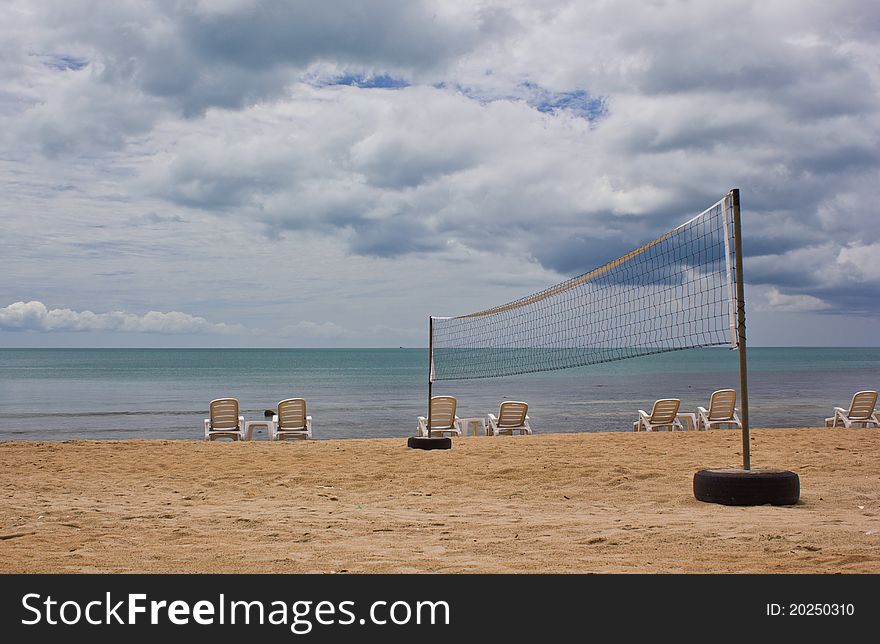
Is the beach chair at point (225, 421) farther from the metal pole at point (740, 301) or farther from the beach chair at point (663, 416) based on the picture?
the metal pole at point (740, 301)

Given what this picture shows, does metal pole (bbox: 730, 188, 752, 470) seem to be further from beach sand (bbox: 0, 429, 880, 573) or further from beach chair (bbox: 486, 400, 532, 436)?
beach chair (bbox: 486, 400, 532, 436)

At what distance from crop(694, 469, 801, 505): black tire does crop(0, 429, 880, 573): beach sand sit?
0.18 m

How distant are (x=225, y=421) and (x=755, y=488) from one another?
11324mm

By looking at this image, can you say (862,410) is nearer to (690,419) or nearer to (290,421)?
(690,419)

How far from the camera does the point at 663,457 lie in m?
11.6

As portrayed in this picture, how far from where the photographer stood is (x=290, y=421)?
16.5 meters

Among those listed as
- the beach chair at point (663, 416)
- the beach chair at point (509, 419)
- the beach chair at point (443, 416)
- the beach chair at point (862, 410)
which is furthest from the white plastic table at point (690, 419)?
the beach chair at point (443, 416)

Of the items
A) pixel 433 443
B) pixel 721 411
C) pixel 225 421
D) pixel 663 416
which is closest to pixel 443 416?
pixel 433 443

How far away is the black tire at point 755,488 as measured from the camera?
7461 millimetres

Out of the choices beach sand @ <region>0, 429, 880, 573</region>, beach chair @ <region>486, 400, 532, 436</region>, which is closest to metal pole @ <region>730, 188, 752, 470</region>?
beach sand @ <region>0, 429, 880, 573</region>

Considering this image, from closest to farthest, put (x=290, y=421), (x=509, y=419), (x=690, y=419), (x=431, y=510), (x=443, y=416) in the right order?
1. (x=431, y=510)
2. (x=290, y=421)
3. (x=443, y=416)
4. (x=509, y=419)
5. (x=690, y=419)

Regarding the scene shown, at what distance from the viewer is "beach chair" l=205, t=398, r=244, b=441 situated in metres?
16.2

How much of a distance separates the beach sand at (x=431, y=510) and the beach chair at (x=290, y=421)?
2726 mm
